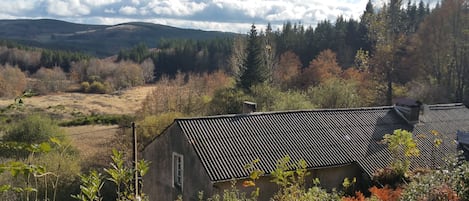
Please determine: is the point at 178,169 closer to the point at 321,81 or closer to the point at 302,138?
the point at 302,138

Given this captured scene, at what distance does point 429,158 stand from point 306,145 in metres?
4.91

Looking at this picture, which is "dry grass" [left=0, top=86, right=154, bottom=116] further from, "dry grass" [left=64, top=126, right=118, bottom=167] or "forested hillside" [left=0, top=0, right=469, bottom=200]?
"dry grass" [left=64, top=126, right=118, bottom=167]

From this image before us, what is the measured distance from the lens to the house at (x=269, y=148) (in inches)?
613

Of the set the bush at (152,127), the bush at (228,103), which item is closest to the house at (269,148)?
the bush at (152,127)

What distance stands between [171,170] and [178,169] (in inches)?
17.5

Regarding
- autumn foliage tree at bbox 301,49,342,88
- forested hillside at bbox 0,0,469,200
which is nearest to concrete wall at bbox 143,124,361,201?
forested hillside at bbox 0,0,469,200

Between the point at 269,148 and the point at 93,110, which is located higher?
the point at 269,148

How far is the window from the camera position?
16.5 meters

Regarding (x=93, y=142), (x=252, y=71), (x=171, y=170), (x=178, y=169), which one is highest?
(x=252, y=71)

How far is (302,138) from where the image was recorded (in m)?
17.7

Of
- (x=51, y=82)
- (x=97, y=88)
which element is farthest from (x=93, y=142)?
(x=51, y=82)

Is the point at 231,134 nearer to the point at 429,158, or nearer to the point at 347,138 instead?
the point at 347,138

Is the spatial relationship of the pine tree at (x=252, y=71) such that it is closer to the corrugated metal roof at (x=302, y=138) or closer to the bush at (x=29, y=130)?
the bush at (x=29, y=130)

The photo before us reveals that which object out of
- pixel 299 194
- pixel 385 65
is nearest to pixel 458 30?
pixel 385 65
